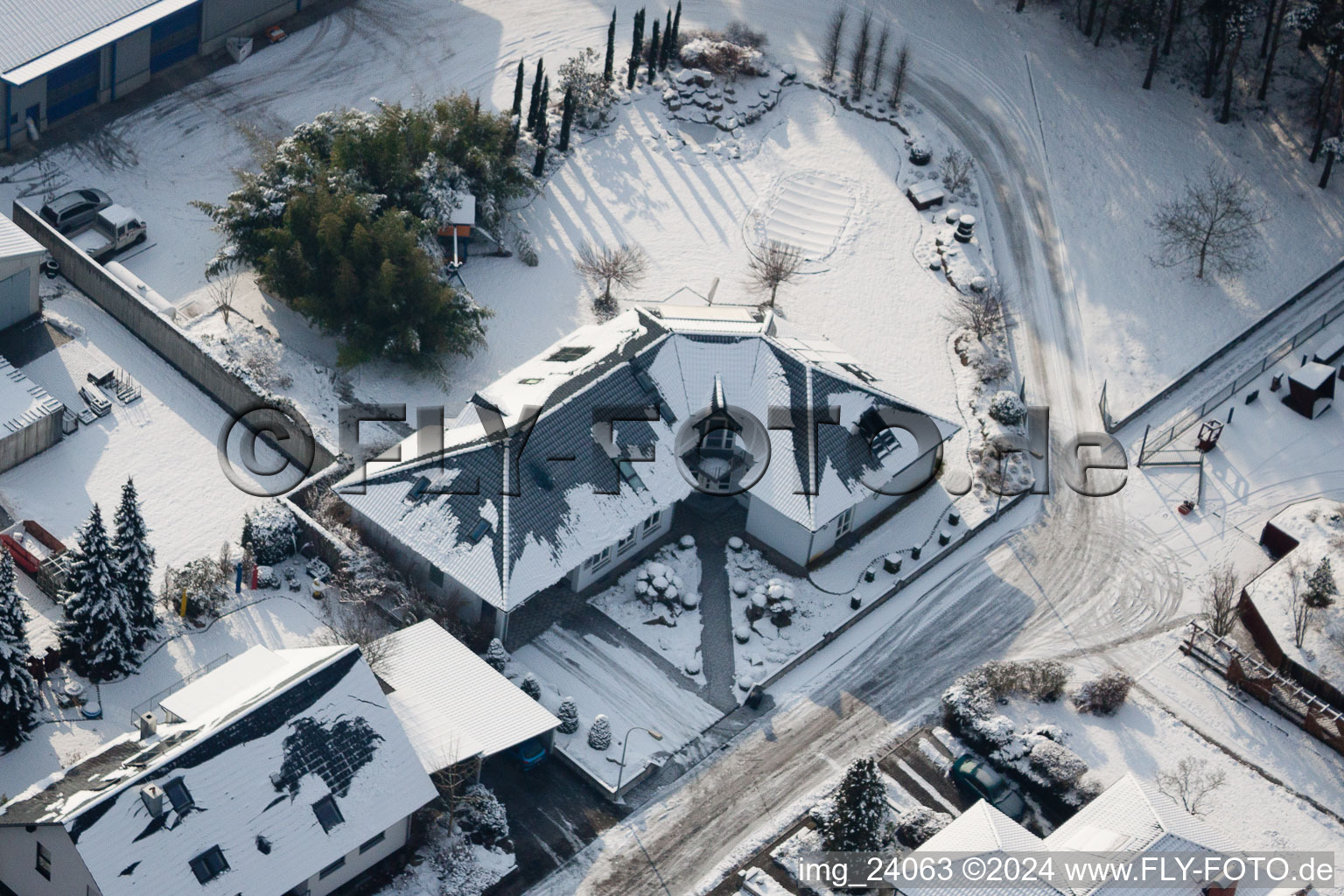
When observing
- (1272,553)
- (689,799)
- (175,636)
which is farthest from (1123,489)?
(175,636)

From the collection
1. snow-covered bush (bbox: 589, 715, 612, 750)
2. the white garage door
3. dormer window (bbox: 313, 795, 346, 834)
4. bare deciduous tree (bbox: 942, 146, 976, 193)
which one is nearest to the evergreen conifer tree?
bare deciduous tree (bbox: 942, 146, 976, 193)

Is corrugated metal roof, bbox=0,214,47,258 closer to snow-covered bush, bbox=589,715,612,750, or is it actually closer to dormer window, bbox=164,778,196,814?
dormer window, bbox=164,778,196,814

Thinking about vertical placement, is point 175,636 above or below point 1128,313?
below

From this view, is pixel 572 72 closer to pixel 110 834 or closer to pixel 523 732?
pixel 523 732

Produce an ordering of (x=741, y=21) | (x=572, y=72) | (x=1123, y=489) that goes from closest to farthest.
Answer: (x=1123, y=489) < (x=572, y=72) < (x=741, y=21)

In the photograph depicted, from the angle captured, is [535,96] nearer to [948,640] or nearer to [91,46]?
[91,46]

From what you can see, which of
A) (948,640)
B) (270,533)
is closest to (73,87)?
(270,533)

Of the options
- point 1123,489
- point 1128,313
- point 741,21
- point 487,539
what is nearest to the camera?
point 487,539
